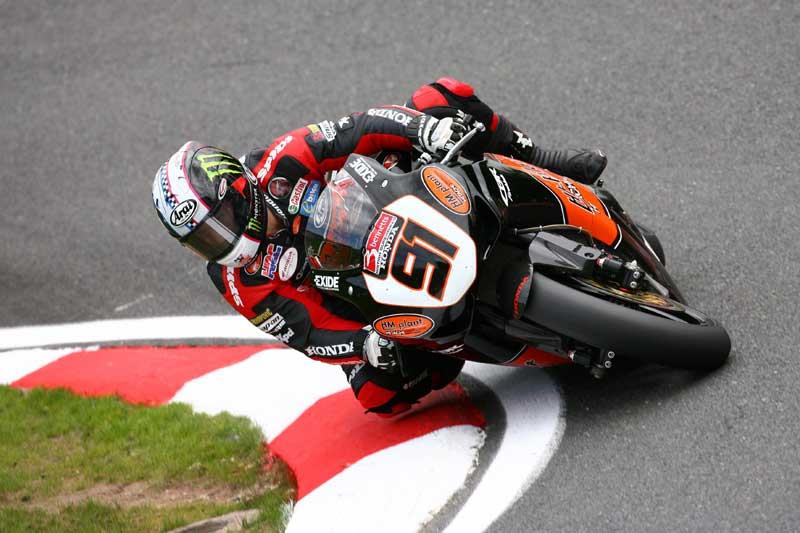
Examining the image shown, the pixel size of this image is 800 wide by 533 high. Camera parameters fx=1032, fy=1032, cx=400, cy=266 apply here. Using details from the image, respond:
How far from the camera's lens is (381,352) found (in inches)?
185

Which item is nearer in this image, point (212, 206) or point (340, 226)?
point (340, 226)

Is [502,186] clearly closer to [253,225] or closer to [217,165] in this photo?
[253,225]

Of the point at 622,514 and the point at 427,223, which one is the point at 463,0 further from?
the point at 622,514

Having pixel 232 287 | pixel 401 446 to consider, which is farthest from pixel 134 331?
pixel 401 446

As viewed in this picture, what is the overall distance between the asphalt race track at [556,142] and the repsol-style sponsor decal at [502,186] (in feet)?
3.37

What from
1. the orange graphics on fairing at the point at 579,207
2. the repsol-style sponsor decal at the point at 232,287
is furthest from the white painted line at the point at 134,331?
the orange graphics on fairing at the point at 579,207

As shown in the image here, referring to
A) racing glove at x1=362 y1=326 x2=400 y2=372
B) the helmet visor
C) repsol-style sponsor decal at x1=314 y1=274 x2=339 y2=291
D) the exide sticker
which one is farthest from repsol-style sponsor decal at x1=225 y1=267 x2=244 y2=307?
repsol-style sponsor decal at x1=314 y1=274 x2=339 y2=291

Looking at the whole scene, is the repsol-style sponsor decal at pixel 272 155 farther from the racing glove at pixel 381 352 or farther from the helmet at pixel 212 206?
the racing glove at pixel 381 352

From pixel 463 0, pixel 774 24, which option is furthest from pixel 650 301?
pixel 463 0

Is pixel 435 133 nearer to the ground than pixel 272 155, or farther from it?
farther from it

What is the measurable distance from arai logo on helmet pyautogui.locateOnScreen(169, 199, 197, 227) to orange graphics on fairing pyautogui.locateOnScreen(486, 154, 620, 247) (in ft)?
4.53

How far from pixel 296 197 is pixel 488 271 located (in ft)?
4.59

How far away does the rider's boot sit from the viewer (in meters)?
5.25

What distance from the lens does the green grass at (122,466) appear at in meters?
4.93
